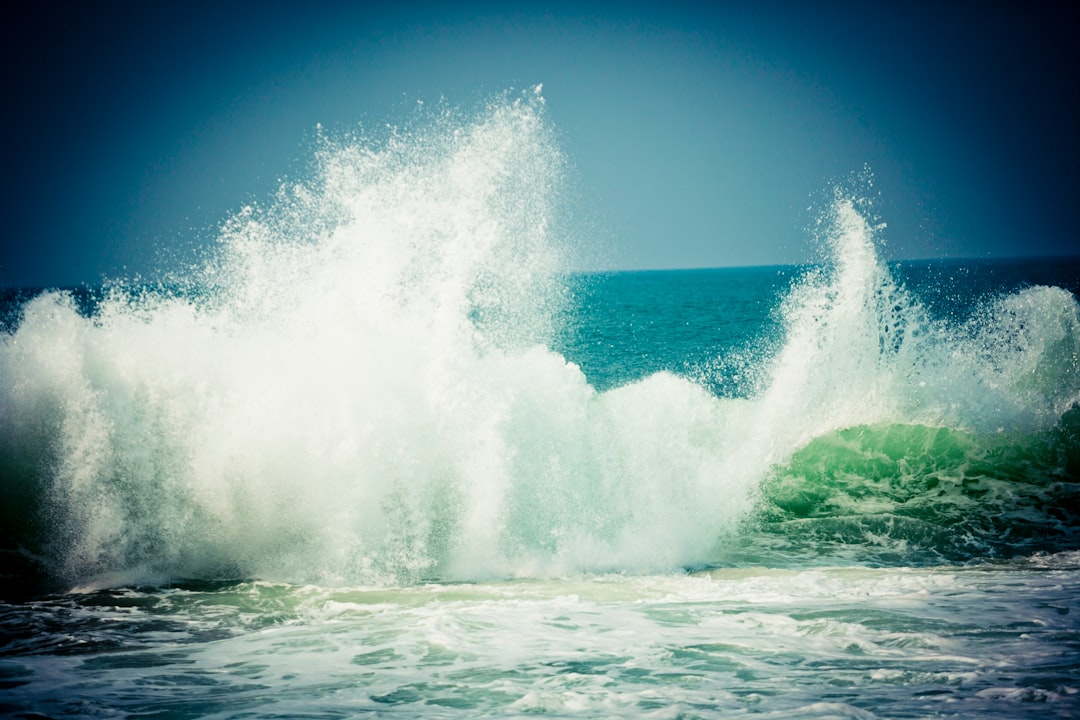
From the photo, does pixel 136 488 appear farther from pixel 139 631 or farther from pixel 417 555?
pixel 417 555

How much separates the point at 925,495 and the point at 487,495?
708cm

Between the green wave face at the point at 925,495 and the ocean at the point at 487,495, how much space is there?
0.20 ft

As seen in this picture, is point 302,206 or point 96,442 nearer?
point 96,442

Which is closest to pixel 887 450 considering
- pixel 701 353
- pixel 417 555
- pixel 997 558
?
pixel 997 558

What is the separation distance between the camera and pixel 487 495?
388 inches

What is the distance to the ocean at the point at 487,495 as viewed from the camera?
5.90 metres

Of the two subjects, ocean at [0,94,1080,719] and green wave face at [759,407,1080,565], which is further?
green wave face at [759,407,1080,565]

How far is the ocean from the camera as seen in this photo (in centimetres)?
590

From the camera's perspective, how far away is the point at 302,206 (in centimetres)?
1306

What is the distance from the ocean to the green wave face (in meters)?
0.06

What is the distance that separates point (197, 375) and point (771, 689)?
8.37m

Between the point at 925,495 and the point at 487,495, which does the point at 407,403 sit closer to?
the point at 487,495

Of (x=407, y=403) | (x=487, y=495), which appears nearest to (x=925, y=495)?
(x=487, y=495)

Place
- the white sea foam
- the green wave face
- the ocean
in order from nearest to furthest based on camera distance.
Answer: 1. the ocean
2. the white sea foam
3. the green wave face
